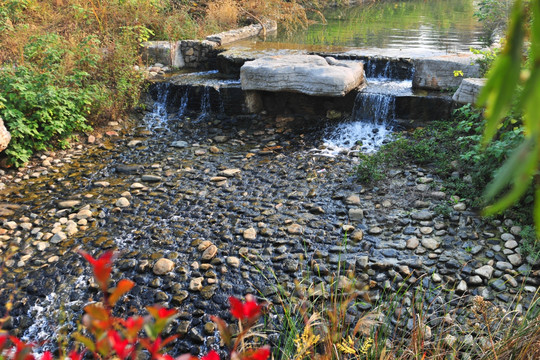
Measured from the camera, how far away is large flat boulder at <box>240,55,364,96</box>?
6.12 metres

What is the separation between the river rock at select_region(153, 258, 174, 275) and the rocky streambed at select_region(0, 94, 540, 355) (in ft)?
0.03

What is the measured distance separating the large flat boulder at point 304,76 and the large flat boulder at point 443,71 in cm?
92

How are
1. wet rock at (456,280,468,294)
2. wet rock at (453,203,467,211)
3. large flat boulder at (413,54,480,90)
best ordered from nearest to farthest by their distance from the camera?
wet rock at (456,280,468,294) → wet rock at (453,203,467,211) → large flat boulder at (413,54,480,90)

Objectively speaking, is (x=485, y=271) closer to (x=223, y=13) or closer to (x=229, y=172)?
(x=229, y=172)

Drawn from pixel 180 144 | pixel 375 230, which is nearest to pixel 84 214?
pixel 180 144

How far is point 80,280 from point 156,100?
4556 millimetres

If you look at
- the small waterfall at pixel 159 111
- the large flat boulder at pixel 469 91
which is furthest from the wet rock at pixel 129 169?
the large flat boulder at pixel 469 91

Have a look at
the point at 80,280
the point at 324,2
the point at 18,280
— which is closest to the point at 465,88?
the point at 80,280

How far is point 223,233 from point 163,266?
683 mm

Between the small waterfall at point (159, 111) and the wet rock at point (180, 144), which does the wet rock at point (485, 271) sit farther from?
the small waterfall at point (159, 111)

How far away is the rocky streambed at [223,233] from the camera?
10.6ft

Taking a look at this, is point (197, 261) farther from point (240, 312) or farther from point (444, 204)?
point (240, 312)

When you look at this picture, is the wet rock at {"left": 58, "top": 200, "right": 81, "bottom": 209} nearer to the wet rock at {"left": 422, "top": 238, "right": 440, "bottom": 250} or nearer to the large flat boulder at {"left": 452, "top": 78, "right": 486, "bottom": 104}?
the wet rock at {"left": 422, "top": 238, "right": 440, "bottom": 250}

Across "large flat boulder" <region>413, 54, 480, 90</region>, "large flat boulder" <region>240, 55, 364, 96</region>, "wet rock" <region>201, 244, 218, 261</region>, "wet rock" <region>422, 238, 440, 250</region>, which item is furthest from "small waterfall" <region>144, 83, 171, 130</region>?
"wet rock" <region>422, 238, 440, 250</region>
